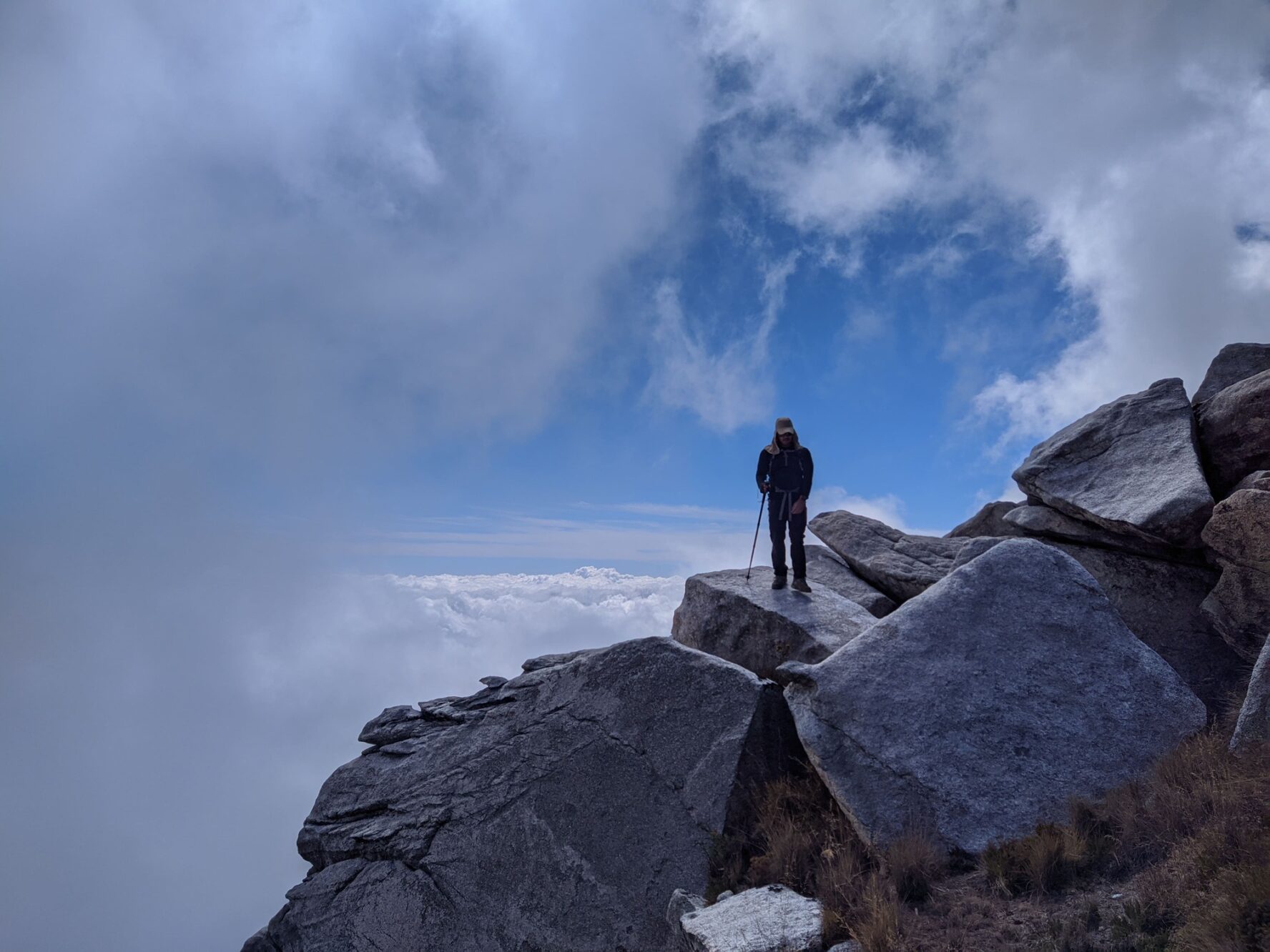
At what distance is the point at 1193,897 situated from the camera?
6.85 meters

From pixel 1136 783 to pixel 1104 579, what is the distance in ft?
21.0

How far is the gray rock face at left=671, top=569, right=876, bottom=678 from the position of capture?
14.8 metres

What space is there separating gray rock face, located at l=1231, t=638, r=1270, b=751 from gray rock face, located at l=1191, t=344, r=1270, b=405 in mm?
9337

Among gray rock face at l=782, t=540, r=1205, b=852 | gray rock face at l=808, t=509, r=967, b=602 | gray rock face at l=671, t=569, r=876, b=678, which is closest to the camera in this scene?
gray rock face at l=782, t=540, r=1205, b=852

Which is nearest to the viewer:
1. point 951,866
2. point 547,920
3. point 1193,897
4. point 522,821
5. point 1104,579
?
point 1193,897

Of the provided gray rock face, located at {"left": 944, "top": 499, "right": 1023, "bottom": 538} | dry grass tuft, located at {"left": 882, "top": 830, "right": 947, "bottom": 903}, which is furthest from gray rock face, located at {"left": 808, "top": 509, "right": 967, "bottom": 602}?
dry grass tuft, located at {"left": 882, "top": 830, "right": 947, "bottom": 903}

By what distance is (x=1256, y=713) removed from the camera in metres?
9.30

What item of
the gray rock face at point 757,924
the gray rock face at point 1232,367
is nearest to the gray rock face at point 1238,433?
the gray rock face at point 1232,367

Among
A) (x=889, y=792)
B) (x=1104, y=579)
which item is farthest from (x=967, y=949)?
(x=1104, y=579)

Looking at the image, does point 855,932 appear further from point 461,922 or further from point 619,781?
point 461,922

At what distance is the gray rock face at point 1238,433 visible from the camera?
1439 centimetres

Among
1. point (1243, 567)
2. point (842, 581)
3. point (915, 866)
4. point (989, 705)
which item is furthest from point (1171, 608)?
point (915, 866)

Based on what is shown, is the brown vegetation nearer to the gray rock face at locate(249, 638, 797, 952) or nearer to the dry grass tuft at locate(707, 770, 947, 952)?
the dry grass tuft at locate(707, 770, 947, 952)

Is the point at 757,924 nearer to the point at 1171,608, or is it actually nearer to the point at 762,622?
the point at 762,622
